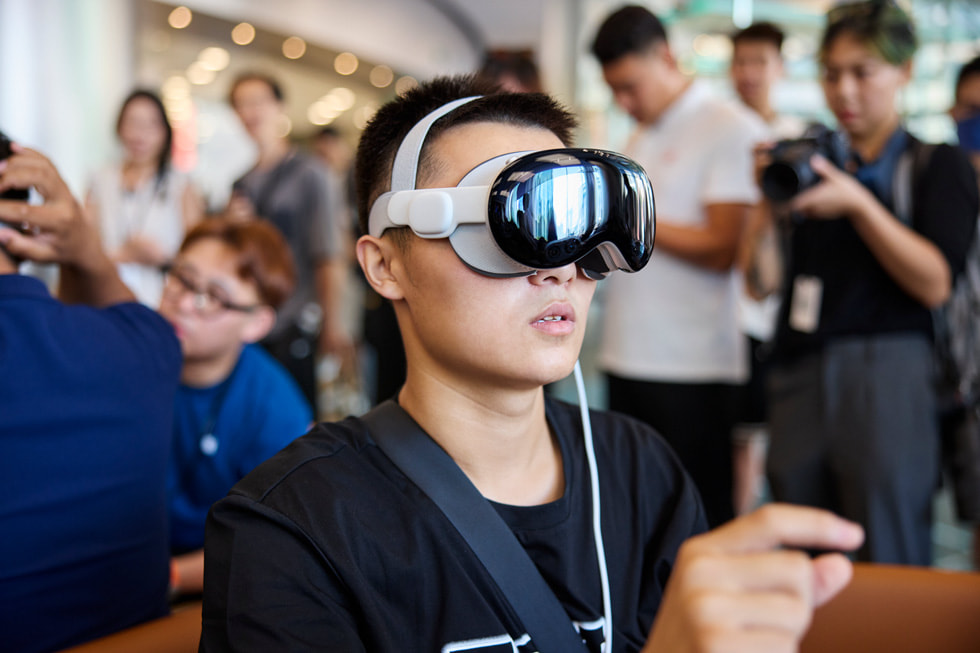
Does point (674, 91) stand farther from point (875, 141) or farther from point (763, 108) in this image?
point (763, 108)

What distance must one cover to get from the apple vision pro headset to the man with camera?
0.54 meters

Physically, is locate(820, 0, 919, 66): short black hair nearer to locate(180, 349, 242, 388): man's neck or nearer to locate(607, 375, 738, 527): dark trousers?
locate(607, 375, 738, 527): dark trousers

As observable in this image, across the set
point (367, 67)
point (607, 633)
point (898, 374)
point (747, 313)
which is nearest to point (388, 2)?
point (367, 67)

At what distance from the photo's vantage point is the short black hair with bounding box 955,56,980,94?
325 centimetres

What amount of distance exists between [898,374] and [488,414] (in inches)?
47.2

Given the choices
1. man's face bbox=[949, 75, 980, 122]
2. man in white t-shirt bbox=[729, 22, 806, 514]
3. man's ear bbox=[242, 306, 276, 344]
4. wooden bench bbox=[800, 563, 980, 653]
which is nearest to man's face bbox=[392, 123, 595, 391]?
wooden bench bbox=[800, 563, 980, 653]

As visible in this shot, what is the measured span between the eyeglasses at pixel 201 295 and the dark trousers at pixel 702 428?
1.21 meters

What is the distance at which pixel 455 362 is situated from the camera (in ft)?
3.80

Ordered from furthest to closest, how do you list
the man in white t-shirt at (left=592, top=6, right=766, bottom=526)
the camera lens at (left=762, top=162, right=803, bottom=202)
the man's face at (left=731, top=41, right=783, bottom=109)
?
the man's face at (left=731, top=41, right=783, bottom=109)
the man in white t-shirt at (left=592, top=6, right=766, bottom=526)
the camera lens at (left=762, top=162, right=803, bottom=202)

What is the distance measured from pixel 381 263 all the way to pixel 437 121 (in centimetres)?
22

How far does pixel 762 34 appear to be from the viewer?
341 centimetres

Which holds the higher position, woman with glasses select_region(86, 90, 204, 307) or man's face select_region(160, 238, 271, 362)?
woman with glasses select_region(86, 90, 204, 307)

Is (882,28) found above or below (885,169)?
above

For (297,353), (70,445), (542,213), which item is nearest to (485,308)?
(542,213)
